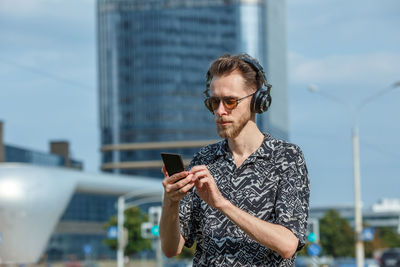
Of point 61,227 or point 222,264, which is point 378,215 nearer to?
point 61,227

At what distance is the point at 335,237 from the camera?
8825 centimetres

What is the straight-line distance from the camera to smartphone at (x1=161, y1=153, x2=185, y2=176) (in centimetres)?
319

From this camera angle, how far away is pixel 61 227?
8175cm

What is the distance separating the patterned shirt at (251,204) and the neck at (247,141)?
0.03m

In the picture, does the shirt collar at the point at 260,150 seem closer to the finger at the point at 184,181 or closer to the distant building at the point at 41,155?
the finger at the point at 184,181

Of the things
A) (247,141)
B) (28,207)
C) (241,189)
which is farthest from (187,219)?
(28,207)

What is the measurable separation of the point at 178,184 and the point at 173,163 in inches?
3.3

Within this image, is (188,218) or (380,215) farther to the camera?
(380,215)

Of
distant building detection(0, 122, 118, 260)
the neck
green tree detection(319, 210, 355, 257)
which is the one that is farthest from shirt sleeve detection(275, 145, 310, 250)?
green tree detection(319, 210, 355, 257)

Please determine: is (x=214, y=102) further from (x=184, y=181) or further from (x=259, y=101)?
(x=184, y=181)

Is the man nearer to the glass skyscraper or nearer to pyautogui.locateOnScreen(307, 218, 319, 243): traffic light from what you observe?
pyautogui.locateOnScreen(307, 218, 319, 243): traffic light

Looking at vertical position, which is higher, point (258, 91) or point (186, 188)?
point (258, 91)

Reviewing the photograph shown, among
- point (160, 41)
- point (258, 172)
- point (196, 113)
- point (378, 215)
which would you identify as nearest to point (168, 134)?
point (196, 113)

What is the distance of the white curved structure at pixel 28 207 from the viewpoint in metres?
69.9
